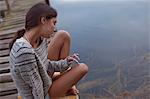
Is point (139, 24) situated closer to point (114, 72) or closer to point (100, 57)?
point (100, 57)

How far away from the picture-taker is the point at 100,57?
858 centimetres

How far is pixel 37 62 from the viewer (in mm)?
2799

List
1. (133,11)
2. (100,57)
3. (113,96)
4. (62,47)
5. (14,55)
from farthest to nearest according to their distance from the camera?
(133,11) < (100,57) < (113,96) < (62,47) < (14,55)

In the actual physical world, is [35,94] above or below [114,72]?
above

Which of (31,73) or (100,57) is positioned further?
(100,57)

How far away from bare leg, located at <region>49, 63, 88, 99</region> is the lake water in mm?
3642

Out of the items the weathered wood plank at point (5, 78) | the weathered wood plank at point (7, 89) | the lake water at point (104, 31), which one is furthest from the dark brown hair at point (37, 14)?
the lake water at point (104, 31)

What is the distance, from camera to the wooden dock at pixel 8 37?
3770mm

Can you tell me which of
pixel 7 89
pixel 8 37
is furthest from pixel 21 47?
pixel 8 37

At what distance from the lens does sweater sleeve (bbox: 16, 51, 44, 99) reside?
2.67 meters

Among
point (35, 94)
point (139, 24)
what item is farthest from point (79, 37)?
point (35, 94)

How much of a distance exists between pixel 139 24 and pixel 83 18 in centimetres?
157

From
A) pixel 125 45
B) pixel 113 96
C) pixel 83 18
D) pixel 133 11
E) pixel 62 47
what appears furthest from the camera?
pixel 133 11

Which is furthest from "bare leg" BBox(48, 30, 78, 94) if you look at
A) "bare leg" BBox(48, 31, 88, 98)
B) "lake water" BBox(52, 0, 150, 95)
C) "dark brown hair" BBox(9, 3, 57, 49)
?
"lake water" BBox(52, 0, 150, 95)
